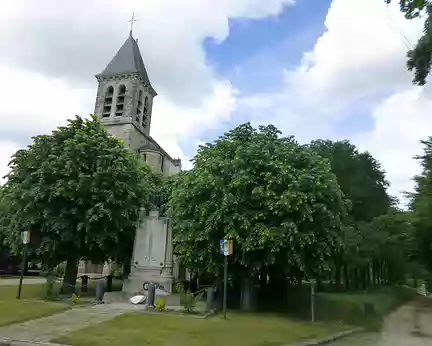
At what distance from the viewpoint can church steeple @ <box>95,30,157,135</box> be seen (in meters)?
51.1

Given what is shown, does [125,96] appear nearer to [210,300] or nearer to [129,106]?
[129,106]

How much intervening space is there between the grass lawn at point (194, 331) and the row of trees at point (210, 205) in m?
2.97

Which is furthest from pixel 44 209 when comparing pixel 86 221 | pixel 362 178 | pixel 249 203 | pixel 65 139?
pixel 362 178

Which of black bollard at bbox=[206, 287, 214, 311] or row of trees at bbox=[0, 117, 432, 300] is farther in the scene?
row of trees at bbox=[0, 117, 432, 300]

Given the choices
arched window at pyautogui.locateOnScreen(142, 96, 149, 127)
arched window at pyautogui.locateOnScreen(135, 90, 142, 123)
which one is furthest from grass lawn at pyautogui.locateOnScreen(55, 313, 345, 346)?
arched window at pyautogui.locateOnScreen(142, 96, 149, 127)

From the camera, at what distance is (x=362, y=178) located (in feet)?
94.7

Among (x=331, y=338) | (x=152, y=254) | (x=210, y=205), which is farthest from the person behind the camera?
(x=152, y=254)

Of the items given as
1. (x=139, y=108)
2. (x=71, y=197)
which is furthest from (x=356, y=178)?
(x=139, y=108)

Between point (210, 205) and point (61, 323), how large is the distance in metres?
6.86

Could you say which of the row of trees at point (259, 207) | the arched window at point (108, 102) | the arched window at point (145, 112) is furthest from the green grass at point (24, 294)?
the arched window at point (145, 112)

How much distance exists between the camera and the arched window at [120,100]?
170 ft

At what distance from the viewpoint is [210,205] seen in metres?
15.2

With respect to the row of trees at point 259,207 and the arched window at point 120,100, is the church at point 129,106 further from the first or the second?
the row of trees at point 259,207

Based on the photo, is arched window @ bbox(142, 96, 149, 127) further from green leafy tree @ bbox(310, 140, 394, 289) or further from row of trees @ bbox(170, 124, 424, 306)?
row of trees @ bbox(170, 124, 424, 306)
